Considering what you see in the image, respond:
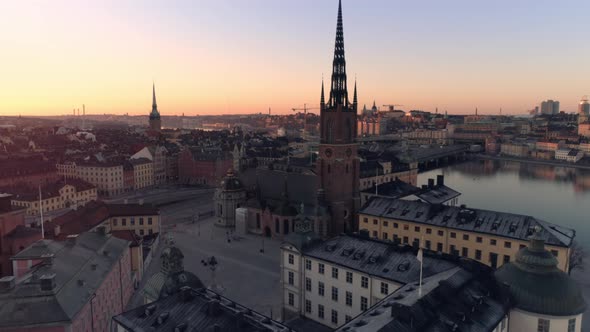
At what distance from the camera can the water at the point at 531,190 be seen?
3593 inches

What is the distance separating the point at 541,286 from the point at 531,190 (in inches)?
4287

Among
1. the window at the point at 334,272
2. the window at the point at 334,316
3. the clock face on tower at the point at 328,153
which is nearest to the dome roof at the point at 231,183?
the clock face on tower at the point at 328,153

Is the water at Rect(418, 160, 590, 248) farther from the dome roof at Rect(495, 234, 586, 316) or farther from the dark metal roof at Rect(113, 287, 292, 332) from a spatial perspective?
the dark metal roof at Rect(113, 287, 292, 332)

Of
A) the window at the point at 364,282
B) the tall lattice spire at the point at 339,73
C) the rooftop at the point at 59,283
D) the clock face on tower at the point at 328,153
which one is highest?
the tall lattice spire at the point at 339,73

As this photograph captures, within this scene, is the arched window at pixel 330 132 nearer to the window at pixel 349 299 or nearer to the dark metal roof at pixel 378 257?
the dark metal roof at pixel 378 257

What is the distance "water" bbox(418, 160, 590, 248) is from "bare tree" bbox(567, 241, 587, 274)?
142 inches

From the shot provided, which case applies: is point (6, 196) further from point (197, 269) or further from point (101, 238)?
point (197, 269)

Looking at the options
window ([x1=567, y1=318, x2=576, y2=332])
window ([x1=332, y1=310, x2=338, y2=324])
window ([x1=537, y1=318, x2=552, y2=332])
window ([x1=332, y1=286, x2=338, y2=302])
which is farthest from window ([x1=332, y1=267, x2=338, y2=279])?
window ([x1=567, y1=318, x2=576, y2=332])

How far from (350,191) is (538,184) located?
96457 millimetres

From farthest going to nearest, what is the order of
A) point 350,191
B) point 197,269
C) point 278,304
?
point 350,191, point 197,269, point 278,304

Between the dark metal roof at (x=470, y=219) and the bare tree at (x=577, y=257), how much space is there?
7.90 meters

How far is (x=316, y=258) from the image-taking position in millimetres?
39719

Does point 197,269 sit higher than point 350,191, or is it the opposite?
point 350,191


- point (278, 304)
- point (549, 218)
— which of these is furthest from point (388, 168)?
point (278, 304)
